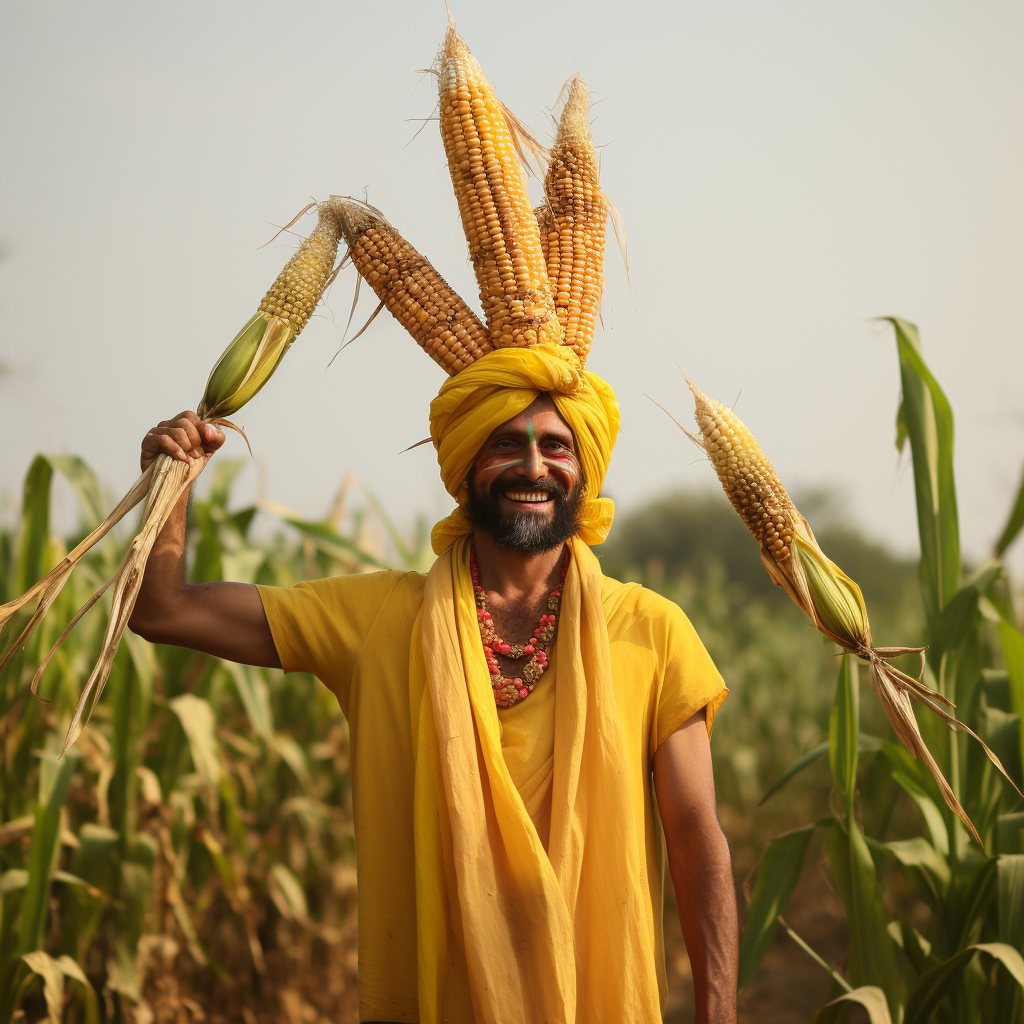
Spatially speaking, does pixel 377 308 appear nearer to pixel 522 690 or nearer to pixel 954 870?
pixel 522 690

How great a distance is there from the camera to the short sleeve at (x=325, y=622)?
232 centimetres

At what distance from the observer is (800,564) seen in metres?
2.18

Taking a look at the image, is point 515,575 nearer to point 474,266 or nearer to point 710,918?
point 474,266

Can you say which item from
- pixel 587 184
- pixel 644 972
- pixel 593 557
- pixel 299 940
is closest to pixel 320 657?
pixel 593 557

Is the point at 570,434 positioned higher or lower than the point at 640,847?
higher

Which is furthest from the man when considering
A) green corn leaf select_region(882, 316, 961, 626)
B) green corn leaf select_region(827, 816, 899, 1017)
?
green corn leaf select_region(882, 316, 961, 626)

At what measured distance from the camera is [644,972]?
206cm

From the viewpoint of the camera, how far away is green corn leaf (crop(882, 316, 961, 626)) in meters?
2.88

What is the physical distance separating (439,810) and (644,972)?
581mm

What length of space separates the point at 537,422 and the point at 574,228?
555 millimetres

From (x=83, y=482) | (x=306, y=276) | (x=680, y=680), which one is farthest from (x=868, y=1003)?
(x=83, y=482)

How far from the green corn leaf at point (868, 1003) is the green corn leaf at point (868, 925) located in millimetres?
39

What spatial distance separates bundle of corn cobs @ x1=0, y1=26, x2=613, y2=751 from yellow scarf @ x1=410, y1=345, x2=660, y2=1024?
A: 0.40ft

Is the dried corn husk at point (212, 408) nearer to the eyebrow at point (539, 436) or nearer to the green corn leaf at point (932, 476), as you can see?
the eyebrow at point (539, 436)
